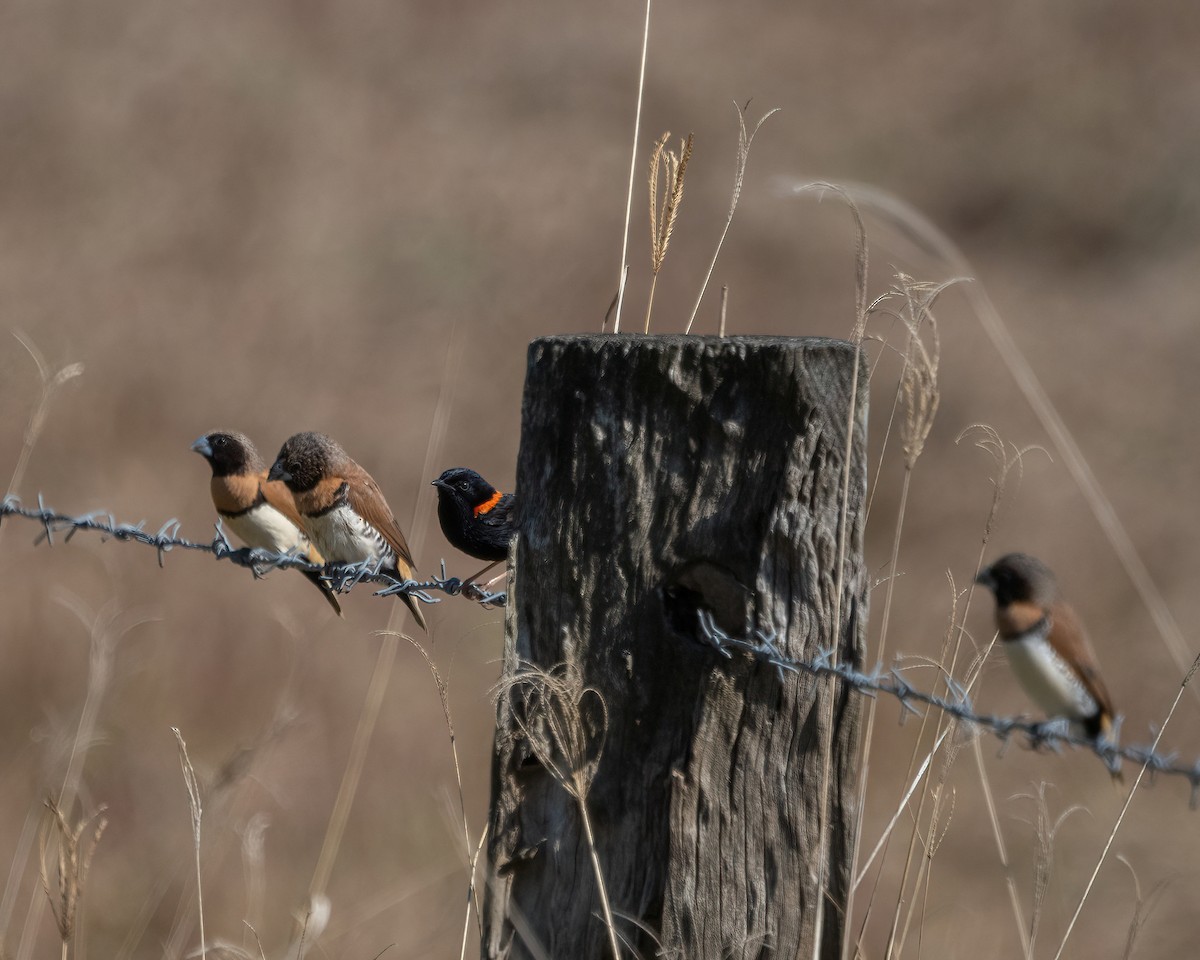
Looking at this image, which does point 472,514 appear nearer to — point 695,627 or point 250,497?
point 250,497

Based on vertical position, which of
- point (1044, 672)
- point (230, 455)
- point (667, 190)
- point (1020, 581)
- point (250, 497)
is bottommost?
point (1044, 672)

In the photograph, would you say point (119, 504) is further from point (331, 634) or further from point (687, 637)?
point (687, 637)

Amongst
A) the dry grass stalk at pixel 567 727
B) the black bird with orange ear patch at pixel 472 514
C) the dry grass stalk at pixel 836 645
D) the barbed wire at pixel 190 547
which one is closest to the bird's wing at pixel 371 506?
the black bird with orange ear patch at pixel 472 514

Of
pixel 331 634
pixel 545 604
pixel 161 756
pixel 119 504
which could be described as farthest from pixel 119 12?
pixel 545 604

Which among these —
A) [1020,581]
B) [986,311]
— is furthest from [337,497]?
[1020,581]

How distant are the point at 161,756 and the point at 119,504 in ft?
8.06

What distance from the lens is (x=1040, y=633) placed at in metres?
2.35

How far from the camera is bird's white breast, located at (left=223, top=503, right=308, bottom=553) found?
557cm

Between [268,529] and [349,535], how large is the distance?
0.61 m

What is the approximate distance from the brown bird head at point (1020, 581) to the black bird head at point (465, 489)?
2.53m

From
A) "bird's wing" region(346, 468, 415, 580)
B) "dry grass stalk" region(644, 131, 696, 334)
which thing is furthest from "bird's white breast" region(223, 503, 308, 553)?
"dry grass stalk" region(644, 131, 696, 334)

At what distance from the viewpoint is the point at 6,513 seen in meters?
3.81

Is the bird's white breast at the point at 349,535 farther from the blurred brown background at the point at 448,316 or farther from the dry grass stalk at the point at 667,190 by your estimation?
the dry grass stalk at the point at 667,190

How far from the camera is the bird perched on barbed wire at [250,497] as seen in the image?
554 centimetres
